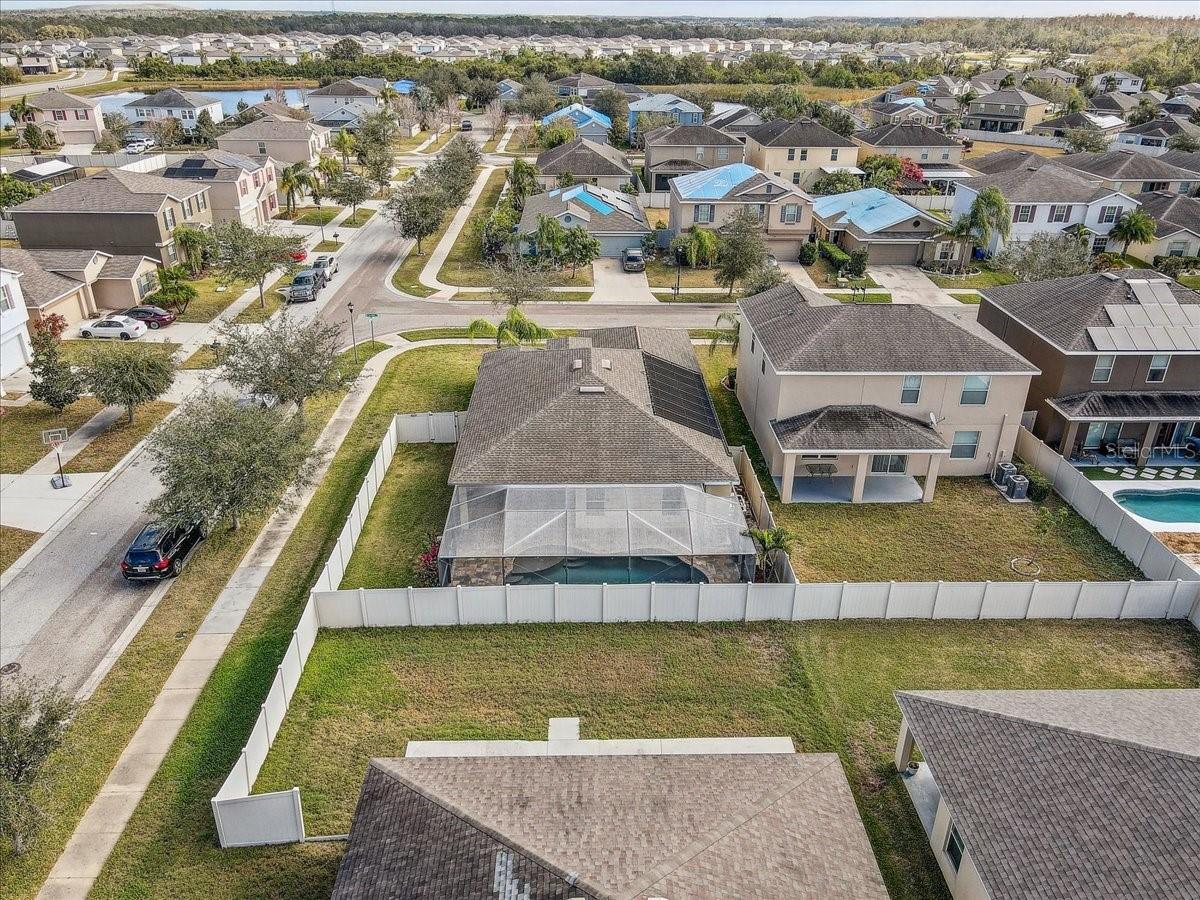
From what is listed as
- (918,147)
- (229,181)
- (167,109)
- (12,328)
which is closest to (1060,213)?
(918,147)

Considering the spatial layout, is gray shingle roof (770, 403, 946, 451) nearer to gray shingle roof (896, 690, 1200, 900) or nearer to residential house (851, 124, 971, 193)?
gray shingle roof (896, 690, 1200, 900)

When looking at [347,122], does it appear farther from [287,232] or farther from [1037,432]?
[1037,432]

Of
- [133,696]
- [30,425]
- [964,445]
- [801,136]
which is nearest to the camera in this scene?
[133,696]

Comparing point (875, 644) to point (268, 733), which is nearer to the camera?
point (268, 733)

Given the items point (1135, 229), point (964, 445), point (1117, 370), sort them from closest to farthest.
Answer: point (964, 445) < point (1117, 370) < point (1135, 229)

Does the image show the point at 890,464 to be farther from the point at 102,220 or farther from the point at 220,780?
the point at 102,220

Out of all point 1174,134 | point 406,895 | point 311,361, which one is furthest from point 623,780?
point 1174,134
